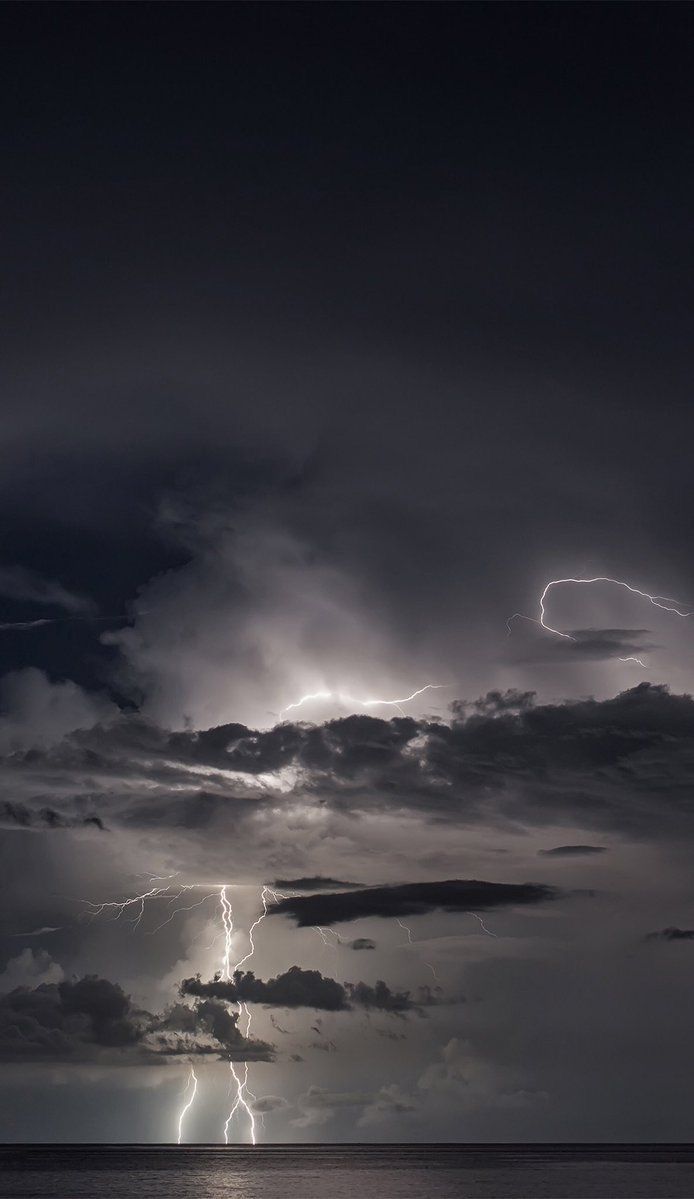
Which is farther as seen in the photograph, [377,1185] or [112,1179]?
[112,1179]

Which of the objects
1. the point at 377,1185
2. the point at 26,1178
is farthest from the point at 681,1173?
the point at 26,1178

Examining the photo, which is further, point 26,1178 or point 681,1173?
point 681,1173

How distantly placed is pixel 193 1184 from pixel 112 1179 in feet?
57.4

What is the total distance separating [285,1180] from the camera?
12438cm

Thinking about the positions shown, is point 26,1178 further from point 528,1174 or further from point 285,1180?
point 528,1174

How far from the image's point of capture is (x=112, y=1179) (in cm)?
13100

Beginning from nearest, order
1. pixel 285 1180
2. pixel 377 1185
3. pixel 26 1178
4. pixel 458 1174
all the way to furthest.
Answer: pixel 377 1185 < pixel 285 1180 < pixel 26 1178 < pixel 458 1174

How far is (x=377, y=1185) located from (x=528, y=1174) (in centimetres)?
3380

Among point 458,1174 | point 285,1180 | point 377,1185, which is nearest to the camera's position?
point 377,1185

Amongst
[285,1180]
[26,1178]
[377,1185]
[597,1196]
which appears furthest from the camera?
[26,1178]

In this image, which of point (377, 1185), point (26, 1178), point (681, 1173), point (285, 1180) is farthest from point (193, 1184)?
point (681, 1173)

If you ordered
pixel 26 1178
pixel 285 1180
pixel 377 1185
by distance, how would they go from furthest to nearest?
pixel 26 1178 → pixel 285 1180 → pixel 377 1185

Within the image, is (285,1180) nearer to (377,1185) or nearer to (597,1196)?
(377,1185)

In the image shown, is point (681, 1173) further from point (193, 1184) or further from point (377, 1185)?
point (193, 1184)
